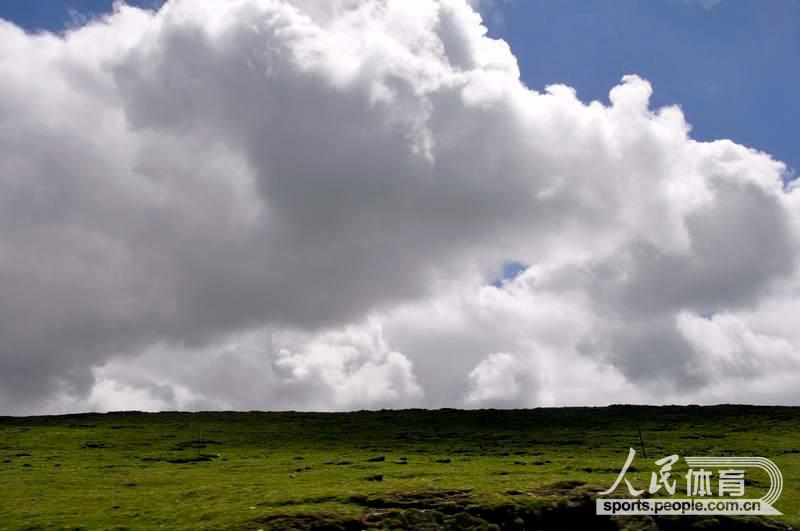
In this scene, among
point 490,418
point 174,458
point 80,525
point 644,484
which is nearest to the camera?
point 80,525

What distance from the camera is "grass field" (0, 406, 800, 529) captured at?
3466 cm

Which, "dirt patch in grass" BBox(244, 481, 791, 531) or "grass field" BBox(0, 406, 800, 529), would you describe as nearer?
"dirt patch in grass" BBox(244, 481, 791, 531)

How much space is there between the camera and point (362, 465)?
61.2 meters

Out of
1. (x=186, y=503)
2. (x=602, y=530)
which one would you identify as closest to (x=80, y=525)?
(x=186, y=503)

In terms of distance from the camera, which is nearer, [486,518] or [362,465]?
[486,518]

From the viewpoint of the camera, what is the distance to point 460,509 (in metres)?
35.0

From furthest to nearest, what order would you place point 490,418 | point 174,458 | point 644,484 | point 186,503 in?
point 490,418 → point 174,458 → point 644,484 → point 186,503

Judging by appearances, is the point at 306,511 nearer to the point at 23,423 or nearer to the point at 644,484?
the point at 644,484

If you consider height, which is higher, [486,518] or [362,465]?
[486,518]

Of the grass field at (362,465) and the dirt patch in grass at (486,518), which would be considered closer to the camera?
the dirt patch in grass at (486,518)

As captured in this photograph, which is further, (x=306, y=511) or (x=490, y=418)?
(x=490, y=418)

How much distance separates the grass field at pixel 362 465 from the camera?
34656mm

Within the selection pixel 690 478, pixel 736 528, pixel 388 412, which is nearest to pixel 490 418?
pixel 388 412

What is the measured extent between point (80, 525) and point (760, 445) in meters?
73.8
